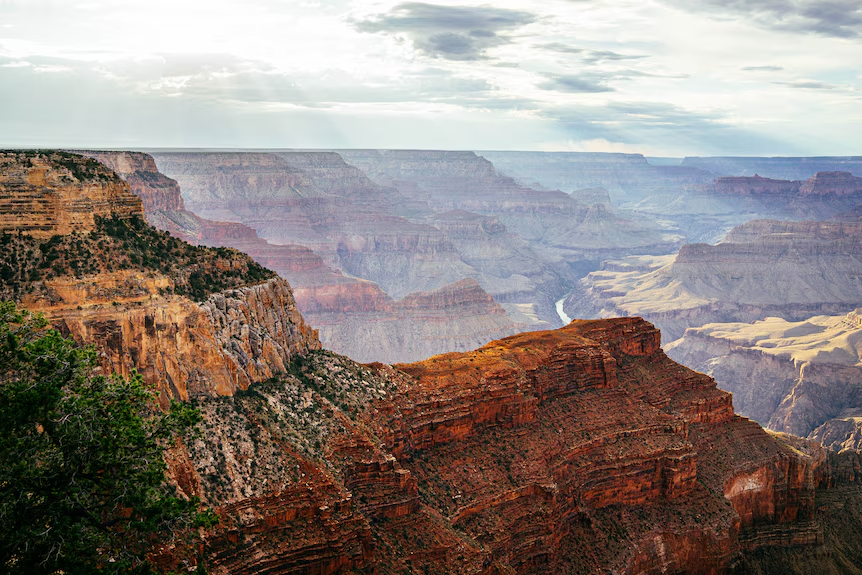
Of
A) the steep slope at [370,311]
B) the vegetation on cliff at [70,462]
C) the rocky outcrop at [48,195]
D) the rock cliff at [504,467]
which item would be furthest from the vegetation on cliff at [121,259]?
the steep slope at [370,311]

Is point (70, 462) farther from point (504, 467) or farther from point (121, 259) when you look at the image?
point (504, 467)

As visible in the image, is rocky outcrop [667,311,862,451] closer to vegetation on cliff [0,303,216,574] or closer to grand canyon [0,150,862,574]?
grand canyon [0,150,862,574]

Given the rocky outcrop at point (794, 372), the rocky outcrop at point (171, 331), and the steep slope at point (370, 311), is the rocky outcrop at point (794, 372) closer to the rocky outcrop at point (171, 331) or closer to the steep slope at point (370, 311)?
the steep slope at point (370, 311)

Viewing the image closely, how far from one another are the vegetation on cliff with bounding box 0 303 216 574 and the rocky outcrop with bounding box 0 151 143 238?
38.9ft

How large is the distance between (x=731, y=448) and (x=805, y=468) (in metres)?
6.16

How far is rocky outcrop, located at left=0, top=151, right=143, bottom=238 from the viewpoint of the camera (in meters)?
41.8

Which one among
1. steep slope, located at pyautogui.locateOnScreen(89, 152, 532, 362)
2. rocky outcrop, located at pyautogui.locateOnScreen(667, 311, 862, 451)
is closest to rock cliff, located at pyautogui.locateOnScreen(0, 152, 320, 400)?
rocky outcrop, located at pyautogui.locateOnScreen(667, 311, 862, 451)

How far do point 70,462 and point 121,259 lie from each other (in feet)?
52.4

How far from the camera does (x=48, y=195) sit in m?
42.5

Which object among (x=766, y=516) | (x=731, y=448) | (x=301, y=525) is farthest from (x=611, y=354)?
(x=301, y=525)

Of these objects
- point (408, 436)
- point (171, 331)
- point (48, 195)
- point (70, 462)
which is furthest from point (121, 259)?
point (408, 436)

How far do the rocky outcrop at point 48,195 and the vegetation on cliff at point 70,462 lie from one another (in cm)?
1186

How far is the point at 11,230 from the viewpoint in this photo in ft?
136

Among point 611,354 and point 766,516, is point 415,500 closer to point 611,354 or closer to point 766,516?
point 611,354
